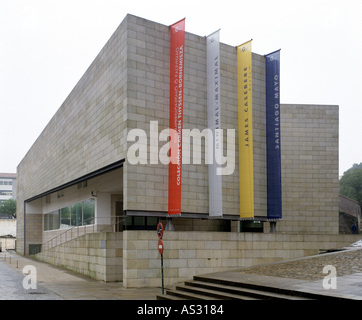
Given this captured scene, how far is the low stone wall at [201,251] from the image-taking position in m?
19.7

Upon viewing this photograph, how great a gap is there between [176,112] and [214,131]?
2289mm

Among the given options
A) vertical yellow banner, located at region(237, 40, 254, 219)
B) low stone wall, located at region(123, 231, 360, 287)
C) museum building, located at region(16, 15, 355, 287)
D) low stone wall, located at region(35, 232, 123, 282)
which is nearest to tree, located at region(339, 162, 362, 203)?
museum building, located at region(16, 15, 355, 287)

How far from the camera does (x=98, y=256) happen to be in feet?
74.3

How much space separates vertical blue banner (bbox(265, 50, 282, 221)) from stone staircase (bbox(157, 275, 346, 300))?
8743 millimetres

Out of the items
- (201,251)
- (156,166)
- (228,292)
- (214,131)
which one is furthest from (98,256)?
(228,292)

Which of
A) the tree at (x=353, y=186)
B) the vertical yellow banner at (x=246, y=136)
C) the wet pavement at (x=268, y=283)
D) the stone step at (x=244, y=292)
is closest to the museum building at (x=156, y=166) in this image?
the vertical yellow banner at (x=246, y=136)

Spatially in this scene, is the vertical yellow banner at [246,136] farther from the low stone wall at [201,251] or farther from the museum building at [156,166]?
the low stone wall at [201,251]

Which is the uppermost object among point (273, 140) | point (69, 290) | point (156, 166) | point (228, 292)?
point (273, 140)

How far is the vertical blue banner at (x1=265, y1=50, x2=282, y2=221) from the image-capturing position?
24734mm

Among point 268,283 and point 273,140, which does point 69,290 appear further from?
point 273,140

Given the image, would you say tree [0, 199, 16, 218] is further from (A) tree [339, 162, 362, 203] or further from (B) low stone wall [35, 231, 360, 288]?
(B) low stone wall [35, 231, 360, 288]

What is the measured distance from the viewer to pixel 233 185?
23812 mm

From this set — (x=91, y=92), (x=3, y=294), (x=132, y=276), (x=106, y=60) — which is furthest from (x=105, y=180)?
(x=3, y=294)

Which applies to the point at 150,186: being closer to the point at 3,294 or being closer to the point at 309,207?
the point at 3,294
